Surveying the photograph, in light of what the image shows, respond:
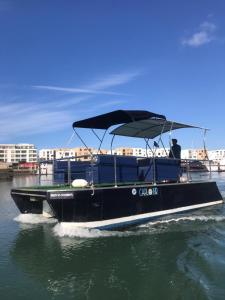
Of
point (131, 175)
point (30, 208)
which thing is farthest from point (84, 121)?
point (30, 208)

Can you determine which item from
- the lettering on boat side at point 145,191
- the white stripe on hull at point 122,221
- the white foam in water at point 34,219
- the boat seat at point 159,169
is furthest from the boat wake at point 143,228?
the boat seat at point 159,169

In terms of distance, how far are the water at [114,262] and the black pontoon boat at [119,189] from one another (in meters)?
0.50

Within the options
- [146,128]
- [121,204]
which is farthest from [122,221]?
[146,128]

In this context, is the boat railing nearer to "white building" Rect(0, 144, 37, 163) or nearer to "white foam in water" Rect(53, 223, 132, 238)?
"white foam in water" Rect(53, 223, 132, 238)

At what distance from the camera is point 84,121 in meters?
14.8

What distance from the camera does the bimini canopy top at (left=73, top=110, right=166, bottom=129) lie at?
13539 mm

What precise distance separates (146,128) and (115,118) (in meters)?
2.60

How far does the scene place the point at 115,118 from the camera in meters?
14.4

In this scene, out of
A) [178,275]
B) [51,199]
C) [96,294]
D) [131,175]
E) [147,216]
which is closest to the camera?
[96,294]

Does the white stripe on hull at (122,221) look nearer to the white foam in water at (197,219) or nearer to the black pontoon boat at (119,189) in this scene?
the black pontoon boat at (119,189)

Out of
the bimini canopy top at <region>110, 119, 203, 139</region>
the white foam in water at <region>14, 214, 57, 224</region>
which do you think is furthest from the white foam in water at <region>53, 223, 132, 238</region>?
the bimini canopy top at <region>110, 119, 203, 139</region>

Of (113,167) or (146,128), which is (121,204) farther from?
(146,128)

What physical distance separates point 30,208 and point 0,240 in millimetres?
2320

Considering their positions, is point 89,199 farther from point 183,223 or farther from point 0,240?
point 183,223
